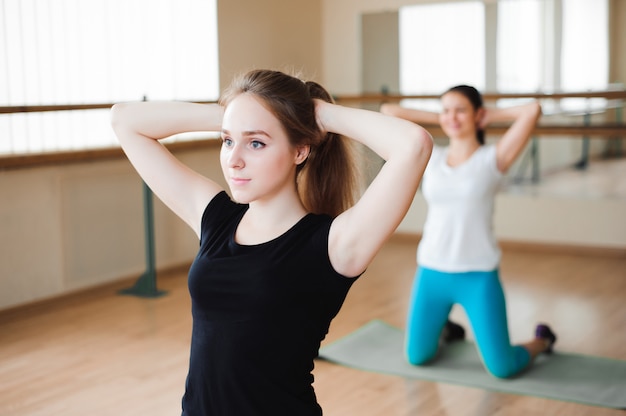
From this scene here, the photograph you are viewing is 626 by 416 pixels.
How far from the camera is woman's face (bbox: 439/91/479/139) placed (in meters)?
3.16

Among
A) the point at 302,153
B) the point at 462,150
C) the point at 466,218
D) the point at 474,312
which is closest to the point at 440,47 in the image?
the point at 462,150

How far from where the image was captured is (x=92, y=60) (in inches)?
178

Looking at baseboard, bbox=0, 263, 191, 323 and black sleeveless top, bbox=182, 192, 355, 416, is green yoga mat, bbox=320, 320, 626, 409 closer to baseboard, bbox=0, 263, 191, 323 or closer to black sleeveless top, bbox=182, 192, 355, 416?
baseboard, bbox=0, 263, 191, 323

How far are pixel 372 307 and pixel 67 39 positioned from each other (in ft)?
6.96

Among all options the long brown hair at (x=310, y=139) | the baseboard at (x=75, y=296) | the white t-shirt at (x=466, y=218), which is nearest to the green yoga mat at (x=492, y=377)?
the white t-shirt at (x=466, y=218)

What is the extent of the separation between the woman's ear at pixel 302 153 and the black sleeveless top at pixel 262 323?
0.11 meters

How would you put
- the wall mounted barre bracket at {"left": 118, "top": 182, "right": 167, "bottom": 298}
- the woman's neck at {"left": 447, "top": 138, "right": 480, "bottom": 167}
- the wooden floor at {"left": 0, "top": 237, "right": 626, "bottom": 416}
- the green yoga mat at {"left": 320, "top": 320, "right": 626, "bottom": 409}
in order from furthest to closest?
the wall mounted barre bracket at {"left": 118, "top": 182, "right": 167, "bottom": 298}, the woman's neck at {"left": 447, "top": 138, "right": 480, "bottom": 167}, the green yoga mat at {"left": 320, "top": 320, "right": 626, "bottom": 409}, the wooden floor at {"left": 0, "top": 237, "right": 626, "bottom": 416}

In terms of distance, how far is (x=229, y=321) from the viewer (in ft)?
4.07

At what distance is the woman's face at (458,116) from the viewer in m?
3.16

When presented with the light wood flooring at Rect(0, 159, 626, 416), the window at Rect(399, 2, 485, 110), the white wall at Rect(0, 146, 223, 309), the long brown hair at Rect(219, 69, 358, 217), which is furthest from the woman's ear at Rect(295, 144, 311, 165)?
the window at Rect(399, 2, 485, 110)

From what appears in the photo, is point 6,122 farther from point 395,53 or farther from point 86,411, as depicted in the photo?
point 395,53

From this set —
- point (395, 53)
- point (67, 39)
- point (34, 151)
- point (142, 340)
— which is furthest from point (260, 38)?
point (142, 340)

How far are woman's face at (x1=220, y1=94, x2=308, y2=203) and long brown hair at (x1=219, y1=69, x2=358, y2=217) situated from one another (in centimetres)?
2

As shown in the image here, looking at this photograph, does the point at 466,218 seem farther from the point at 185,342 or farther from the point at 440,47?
the point at 440,47
